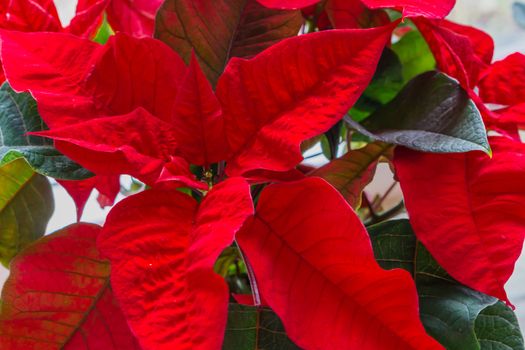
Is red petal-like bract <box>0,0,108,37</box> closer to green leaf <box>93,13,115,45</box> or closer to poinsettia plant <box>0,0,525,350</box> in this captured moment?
poinsettia plant <box>0,0,525,350</box>

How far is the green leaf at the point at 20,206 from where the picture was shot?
38 cm

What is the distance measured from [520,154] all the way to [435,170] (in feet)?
0.14

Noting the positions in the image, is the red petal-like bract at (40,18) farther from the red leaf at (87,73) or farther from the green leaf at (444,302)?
the green leaf at (444,302)

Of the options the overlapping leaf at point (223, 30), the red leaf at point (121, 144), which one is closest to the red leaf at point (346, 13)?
the overlapping leaf at point (223, 30)

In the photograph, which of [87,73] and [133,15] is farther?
[133,15]

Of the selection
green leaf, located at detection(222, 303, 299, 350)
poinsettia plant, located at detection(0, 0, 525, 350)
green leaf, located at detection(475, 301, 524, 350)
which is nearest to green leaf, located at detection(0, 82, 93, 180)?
poinsettia plant, located at detection(0, 0, 525, 350)

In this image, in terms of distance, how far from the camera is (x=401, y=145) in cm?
32

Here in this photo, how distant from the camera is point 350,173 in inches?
13.8

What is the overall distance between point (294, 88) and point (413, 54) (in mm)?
258

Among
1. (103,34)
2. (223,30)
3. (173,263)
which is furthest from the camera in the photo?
(103,34)

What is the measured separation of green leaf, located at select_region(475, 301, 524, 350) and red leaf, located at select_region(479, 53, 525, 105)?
0.39ft

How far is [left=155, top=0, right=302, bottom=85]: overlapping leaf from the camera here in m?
0.34

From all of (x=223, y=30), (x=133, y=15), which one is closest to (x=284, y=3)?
(x=223, y=30)

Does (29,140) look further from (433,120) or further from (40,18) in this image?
(433,120)
